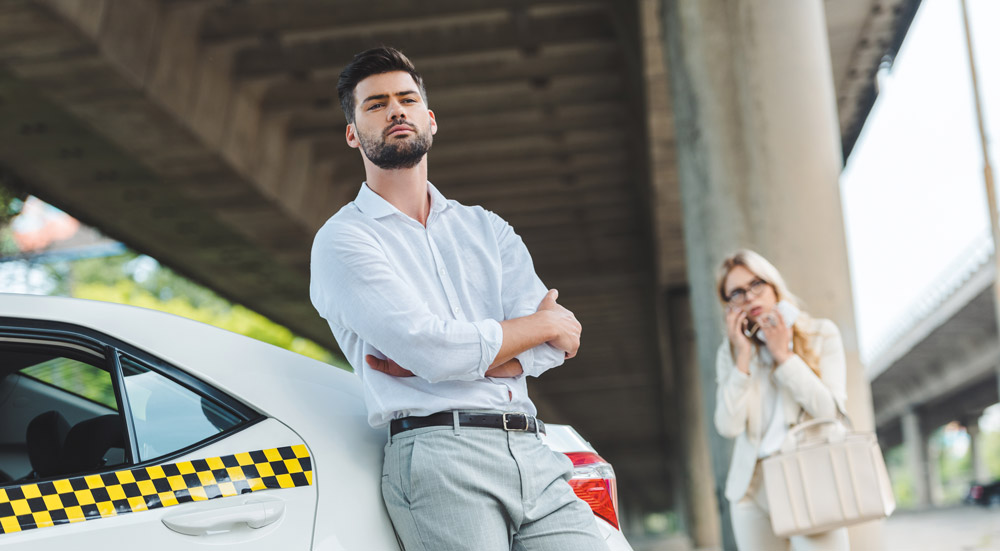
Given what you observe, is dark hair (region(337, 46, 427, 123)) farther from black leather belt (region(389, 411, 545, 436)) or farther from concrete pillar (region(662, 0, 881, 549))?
concrete pillar (region(662, 0, 881, 549))

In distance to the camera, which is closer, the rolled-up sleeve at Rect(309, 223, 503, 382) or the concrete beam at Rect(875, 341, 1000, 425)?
the rolled-up sleeve at Rect(309, 223, 503, 382)

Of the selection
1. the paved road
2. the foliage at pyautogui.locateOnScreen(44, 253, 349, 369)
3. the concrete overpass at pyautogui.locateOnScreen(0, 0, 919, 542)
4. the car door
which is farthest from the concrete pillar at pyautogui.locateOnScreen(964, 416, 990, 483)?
the car door

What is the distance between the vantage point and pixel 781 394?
446cm

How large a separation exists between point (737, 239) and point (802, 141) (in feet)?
2.72

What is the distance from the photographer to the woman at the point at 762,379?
434 cm

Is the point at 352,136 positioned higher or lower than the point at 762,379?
higher

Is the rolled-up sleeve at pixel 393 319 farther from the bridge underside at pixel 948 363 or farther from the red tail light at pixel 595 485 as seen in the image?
the bridge underside at pixel 948 363

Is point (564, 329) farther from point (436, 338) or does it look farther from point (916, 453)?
point (916, 453)

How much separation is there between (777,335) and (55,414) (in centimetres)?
299

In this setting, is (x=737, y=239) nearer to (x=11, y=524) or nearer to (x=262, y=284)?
(x=11, y=524)

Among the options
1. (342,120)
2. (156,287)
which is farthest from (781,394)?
(156,287)

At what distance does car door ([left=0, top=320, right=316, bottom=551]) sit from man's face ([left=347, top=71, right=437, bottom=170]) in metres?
0.64

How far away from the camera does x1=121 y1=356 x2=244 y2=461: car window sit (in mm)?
2158

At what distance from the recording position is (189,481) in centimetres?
211
